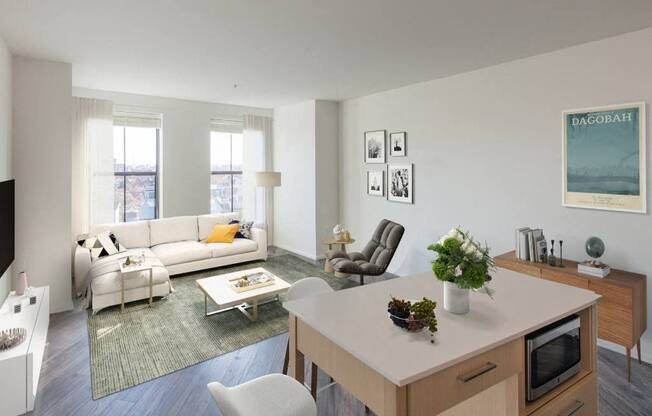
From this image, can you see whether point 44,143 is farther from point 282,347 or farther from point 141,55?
point 282,347

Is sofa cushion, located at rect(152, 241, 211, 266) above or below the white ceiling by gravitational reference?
below

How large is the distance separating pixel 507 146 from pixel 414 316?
10.0ft

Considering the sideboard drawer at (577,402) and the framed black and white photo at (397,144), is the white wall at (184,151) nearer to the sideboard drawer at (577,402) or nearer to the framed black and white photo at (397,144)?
the framed black and white photo at (397,144)

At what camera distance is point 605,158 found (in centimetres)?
307

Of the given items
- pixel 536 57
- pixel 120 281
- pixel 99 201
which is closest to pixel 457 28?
pixel 536 57

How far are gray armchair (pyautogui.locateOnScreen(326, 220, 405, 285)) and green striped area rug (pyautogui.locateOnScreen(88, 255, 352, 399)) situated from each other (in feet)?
3.03

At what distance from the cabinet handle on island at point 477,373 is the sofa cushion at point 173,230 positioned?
5.17 meters

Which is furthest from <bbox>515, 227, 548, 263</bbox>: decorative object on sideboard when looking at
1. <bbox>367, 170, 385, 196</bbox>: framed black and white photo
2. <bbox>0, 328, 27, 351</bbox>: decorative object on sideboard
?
<bbox>0, 328, 27, 351</bbox>: decorative object on sideboard

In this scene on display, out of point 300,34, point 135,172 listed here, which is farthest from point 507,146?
Result: point 135,172

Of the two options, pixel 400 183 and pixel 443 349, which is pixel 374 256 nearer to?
pixel 400 183

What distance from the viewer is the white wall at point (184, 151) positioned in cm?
583

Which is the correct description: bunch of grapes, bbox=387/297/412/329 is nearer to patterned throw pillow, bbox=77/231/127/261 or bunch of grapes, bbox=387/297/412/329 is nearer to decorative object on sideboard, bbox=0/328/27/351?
decorative object on sideboard, bbox=0/328/27/351

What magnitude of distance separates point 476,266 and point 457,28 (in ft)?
7.33

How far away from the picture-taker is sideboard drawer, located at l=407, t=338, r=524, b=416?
3.97 ft
